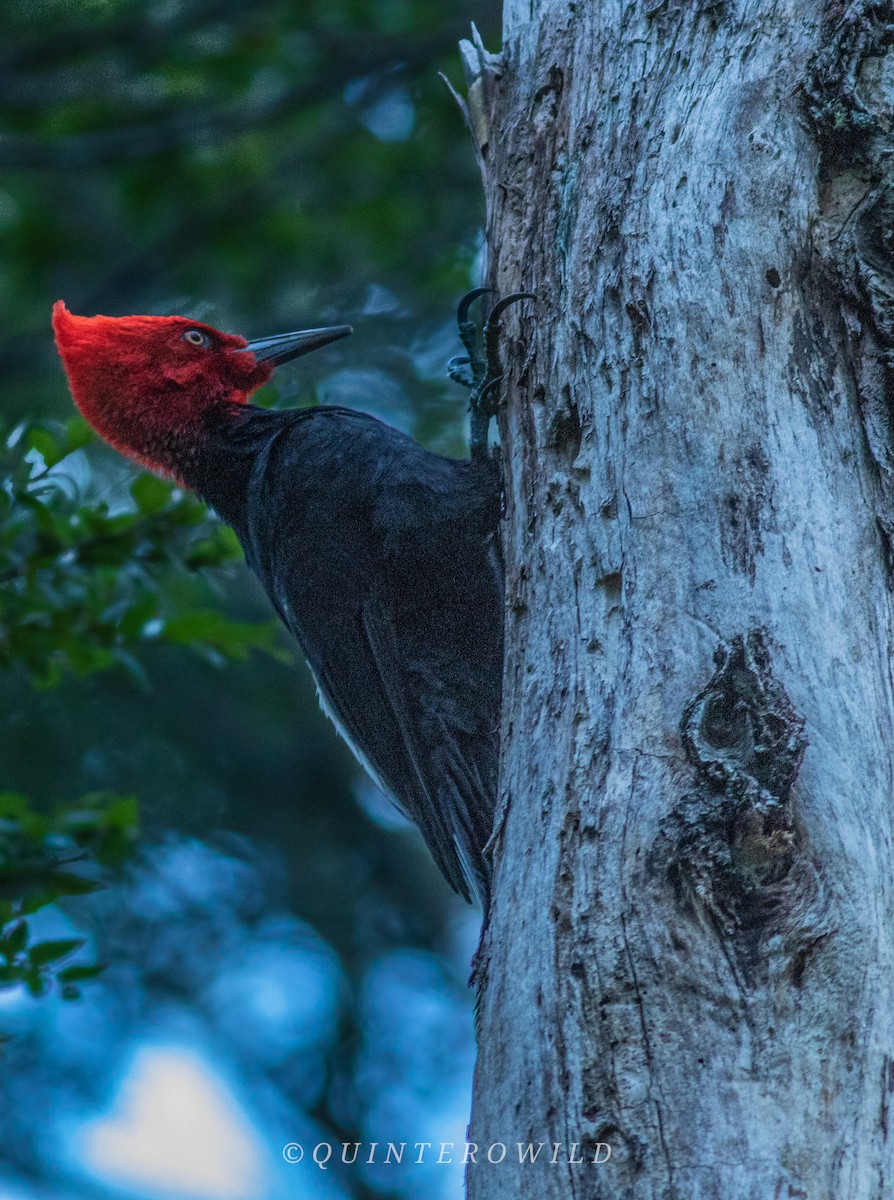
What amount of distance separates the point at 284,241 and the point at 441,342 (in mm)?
1055

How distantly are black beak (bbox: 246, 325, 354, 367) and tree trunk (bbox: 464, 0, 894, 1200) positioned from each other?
1.65 meters

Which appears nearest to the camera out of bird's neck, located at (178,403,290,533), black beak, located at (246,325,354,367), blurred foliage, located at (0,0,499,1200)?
bird's neck, located at (178,403,290,533)

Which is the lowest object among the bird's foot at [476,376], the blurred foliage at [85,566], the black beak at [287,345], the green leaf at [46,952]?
the green leaf at [46,952]

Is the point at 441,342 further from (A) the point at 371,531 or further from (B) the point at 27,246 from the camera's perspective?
(A) the point at 371,531

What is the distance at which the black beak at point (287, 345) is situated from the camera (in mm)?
3896

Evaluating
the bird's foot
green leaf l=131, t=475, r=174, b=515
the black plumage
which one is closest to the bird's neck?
the black plumage

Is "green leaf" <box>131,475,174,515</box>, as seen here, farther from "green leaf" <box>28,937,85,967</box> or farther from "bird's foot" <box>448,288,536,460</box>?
"green leaf" <box>28,937,85,967</box>

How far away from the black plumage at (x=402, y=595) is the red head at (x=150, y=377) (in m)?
0.41

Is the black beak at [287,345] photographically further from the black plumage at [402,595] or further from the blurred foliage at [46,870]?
the blurred foliage at [46,870]

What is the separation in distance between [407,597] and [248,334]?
363cm

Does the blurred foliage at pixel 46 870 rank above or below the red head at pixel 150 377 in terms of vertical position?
below


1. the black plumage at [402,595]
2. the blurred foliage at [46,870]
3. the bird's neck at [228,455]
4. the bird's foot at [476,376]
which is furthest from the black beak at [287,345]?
the blurred foliage at [46,870]

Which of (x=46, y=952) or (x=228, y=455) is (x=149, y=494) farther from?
(x=46, y=952)

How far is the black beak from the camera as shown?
3896 millimetres
